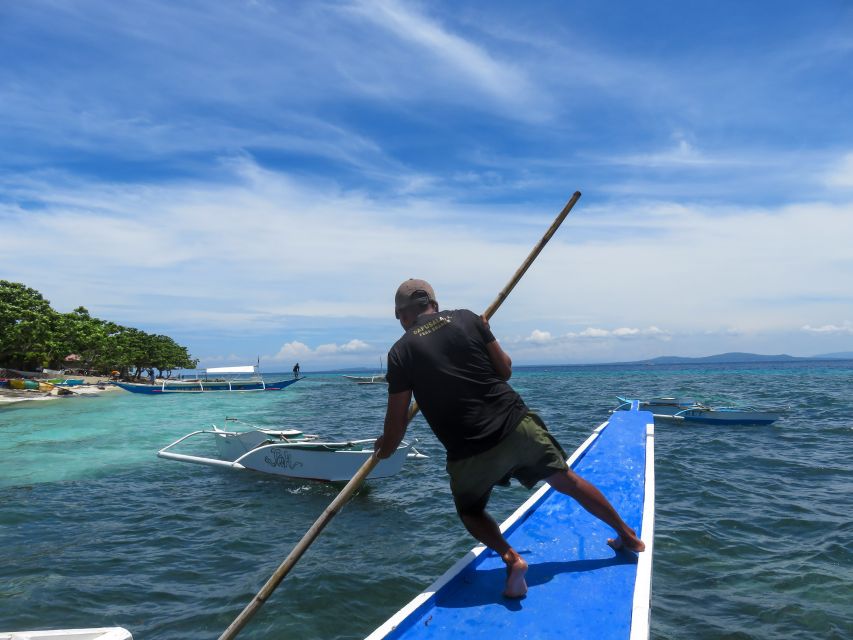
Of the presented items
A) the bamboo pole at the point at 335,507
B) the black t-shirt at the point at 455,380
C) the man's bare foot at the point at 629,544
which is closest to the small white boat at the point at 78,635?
the bamboo pole at the point at 335,507

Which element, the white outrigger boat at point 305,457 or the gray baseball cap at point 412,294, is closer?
the gray baseball cap at point 412,294

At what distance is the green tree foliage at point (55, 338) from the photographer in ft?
167

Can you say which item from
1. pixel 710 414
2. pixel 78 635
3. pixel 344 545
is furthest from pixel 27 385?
pixel 78 635

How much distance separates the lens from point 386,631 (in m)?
3.58

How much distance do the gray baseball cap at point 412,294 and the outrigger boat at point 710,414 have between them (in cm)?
1850

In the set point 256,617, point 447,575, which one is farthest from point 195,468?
point 447,575

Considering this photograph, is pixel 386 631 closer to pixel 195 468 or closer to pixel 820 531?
pixel 820 531

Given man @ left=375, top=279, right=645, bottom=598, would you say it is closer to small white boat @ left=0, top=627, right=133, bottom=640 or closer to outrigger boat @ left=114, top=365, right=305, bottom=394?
small white boat @ left=0, top=627, right=133, bottom=640

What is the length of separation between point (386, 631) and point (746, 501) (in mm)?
9660

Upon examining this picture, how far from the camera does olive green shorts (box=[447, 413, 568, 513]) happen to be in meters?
3.86

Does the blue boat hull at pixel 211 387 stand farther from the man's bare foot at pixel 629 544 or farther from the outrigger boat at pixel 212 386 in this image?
the man's bare foot at pixel 629 544

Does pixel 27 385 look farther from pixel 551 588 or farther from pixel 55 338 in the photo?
pixel 551 588

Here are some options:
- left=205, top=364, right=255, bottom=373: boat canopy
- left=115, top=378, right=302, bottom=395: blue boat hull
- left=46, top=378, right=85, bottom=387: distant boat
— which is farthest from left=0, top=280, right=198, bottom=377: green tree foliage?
left=205, top=364, right=255, bottom=373: boat canopy

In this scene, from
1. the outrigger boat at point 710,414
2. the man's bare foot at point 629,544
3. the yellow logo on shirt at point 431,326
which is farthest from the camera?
Result: the outrigger boat at point 710,414
